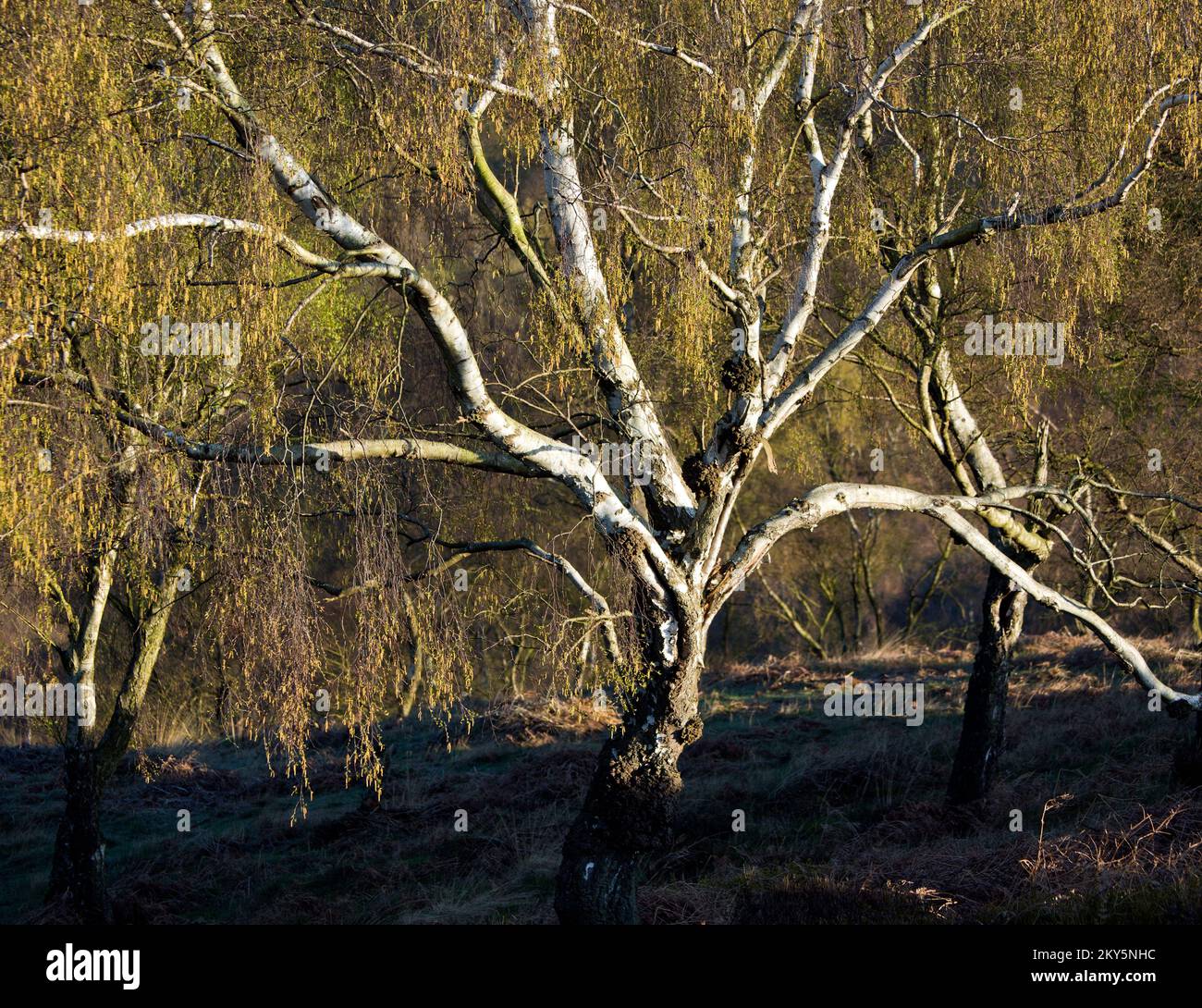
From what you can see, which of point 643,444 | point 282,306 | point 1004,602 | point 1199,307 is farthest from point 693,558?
point 1199,307

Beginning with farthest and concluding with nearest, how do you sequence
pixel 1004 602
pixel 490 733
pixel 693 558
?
pixel 490 733
pixel 1004 602
pixel 693 558

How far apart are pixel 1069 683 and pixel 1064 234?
968 centimetres

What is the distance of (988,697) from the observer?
11.4 metres

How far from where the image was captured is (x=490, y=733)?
57.5 ft

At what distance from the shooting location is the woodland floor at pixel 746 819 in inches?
328

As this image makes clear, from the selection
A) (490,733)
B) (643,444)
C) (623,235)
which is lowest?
(490,733)
